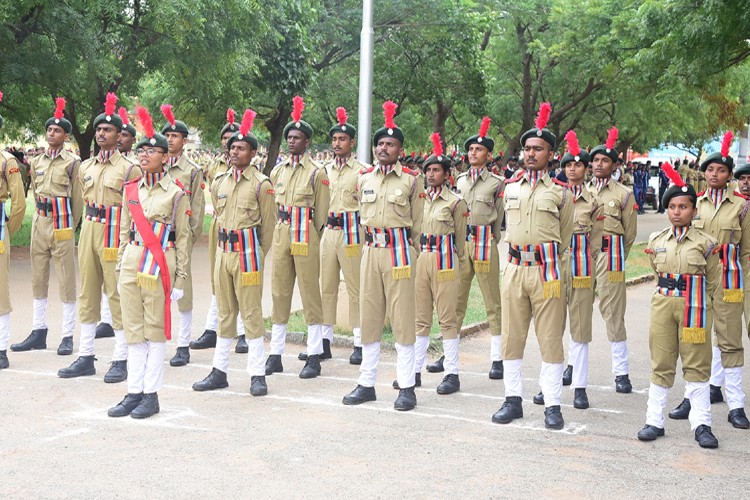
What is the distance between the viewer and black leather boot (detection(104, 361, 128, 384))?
29.5 ft

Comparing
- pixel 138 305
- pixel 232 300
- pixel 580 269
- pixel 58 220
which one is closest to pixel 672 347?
pixel 580 269

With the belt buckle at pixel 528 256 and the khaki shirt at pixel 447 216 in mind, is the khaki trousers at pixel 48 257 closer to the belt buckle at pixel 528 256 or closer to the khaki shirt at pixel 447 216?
the khaki shirt at pixel 447 216

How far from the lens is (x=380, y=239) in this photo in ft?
27.9

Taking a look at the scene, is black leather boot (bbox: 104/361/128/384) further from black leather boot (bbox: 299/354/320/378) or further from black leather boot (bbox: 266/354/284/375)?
black leather boot (bbox: 299/354/320/378)

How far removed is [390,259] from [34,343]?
4.32 meters

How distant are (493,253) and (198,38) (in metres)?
10.3

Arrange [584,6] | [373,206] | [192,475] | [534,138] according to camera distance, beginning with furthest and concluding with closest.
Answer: [584,6], [373,206], [534,138], [192,475]

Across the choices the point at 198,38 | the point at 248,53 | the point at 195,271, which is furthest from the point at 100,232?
the point at 248,53

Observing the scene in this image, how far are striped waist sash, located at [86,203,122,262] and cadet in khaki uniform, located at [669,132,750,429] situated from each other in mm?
5293

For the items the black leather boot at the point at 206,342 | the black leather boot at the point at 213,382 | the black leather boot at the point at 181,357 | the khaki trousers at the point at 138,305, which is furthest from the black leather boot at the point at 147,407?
the black leather boot at the point at 206,342

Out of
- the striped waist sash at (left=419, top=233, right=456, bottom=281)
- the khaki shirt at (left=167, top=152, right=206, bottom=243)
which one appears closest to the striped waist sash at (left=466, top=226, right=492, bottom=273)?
the striped waist sash at (left=419, top=233, right=456, bottom=281)

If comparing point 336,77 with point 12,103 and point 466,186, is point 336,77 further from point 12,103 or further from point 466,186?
point 466,186

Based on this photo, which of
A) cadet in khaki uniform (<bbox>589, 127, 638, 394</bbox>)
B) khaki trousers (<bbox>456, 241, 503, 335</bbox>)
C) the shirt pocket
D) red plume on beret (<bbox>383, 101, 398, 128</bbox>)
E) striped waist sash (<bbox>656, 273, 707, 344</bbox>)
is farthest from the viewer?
khaki trousers (<bbox>456, 241, 503, 335</bbox>)

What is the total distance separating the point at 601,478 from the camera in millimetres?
6492
